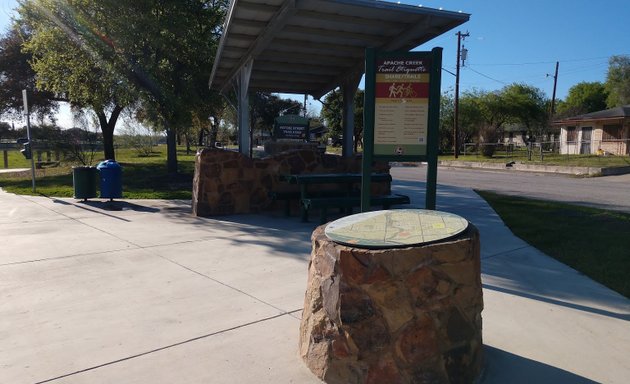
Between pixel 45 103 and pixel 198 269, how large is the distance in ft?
77.1

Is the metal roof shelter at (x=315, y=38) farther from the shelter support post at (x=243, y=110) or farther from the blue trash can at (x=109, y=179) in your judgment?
the blue trash can at (x=109, y=179)

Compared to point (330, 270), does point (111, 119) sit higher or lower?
higher

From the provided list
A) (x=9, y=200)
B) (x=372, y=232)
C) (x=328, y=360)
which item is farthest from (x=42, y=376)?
(x=9, y=200)

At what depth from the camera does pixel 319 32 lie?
7.75 meters

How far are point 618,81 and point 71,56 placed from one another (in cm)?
6495

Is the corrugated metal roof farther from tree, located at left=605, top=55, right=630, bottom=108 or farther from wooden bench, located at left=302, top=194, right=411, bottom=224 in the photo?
tree, located at left=605, top=55, right=630, bottom=108

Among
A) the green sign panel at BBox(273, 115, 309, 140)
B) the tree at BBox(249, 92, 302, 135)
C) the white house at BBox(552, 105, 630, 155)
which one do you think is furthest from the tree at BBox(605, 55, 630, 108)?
the green sign panel at BBox(273, 115, 309, 140)

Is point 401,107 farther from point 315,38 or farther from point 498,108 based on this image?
point 498,108

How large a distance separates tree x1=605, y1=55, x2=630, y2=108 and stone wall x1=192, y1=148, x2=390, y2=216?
5702 cm

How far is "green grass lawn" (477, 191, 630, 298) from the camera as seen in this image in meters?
5.38

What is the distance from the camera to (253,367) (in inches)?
125

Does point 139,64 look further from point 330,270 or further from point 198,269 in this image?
point 330,270

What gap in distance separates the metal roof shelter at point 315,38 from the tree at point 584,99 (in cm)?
6428

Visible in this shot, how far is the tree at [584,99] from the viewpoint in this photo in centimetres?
6788
